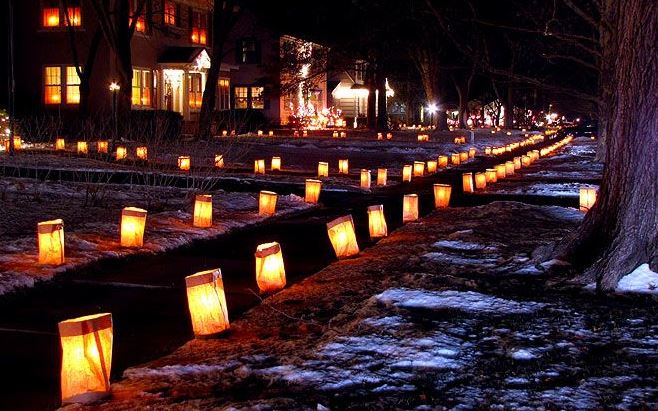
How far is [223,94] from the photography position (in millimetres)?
50219

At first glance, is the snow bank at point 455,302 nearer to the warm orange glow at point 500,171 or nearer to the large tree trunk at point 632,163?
the large tree trunk at point 632,163

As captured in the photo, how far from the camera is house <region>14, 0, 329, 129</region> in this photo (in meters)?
38.1

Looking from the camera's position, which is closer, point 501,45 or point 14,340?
point 14,340

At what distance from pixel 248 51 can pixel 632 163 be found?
47.8m

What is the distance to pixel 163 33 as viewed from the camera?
41.5 metres

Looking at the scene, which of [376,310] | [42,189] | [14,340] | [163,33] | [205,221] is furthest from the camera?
[163,33]

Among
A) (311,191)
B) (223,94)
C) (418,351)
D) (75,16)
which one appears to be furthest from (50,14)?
(418,351)

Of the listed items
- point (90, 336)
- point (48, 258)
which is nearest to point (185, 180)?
point (48, 258)

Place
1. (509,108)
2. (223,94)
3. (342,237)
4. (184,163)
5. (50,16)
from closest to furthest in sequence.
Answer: (342,237)
(184,163)
(50,16)
(223,94)
(509,108)

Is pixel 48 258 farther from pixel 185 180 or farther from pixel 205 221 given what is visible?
pixel 185 180

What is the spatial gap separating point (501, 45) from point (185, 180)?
134 ft

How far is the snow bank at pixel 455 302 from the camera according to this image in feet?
24.2

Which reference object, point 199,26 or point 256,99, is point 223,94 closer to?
point 256,99

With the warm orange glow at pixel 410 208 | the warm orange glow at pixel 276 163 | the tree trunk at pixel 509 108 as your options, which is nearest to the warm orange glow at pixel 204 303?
the warm orange glow at pixel 410 208
